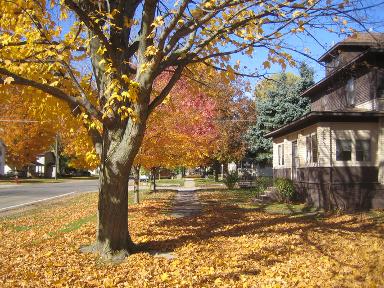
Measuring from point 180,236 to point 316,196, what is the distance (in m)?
9.57

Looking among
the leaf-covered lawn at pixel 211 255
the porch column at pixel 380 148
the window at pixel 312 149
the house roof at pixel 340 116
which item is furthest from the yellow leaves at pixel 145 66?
the porch column at pixel 380 148

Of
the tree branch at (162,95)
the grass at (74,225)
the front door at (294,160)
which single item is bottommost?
the grass at (74,225)

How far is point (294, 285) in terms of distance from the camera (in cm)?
623

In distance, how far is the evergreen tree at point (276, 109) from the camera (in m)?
36.4

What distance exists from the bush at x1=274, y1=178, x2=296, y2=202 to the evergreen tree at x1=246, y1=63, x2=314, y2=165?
596 inches

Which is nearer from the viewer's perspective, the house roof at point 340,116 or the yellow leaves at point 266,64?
the yellow leaves at point 266,64

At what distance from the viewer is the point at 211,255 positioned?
27.4 ft

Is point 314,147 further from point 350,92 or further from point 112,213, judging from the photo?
point 112,213

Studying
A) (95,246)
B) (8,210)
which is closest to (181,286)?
(95,246)

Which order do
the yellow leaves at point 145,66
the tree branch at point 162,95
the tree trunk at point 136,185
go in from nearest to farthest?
the yellow leaves at point 145,66 → the tree branch at point 162,95 → the tree trunk at point 136,185

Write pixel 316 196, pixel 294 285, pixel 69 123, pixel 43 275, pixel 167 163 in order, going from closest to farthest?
pixel 294 285
pixel 43 275
pixel 69 123
pixel 316 196
pixel 167 163

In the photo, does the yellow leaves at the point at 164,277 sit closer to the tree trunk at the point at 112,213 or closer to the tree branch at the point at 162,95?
the tree trunk at the point at 112,213

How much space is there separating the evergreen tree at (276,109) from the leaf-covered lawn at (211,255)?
2355 cm

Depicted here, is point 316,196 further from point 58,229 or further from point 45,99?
point 45,99
